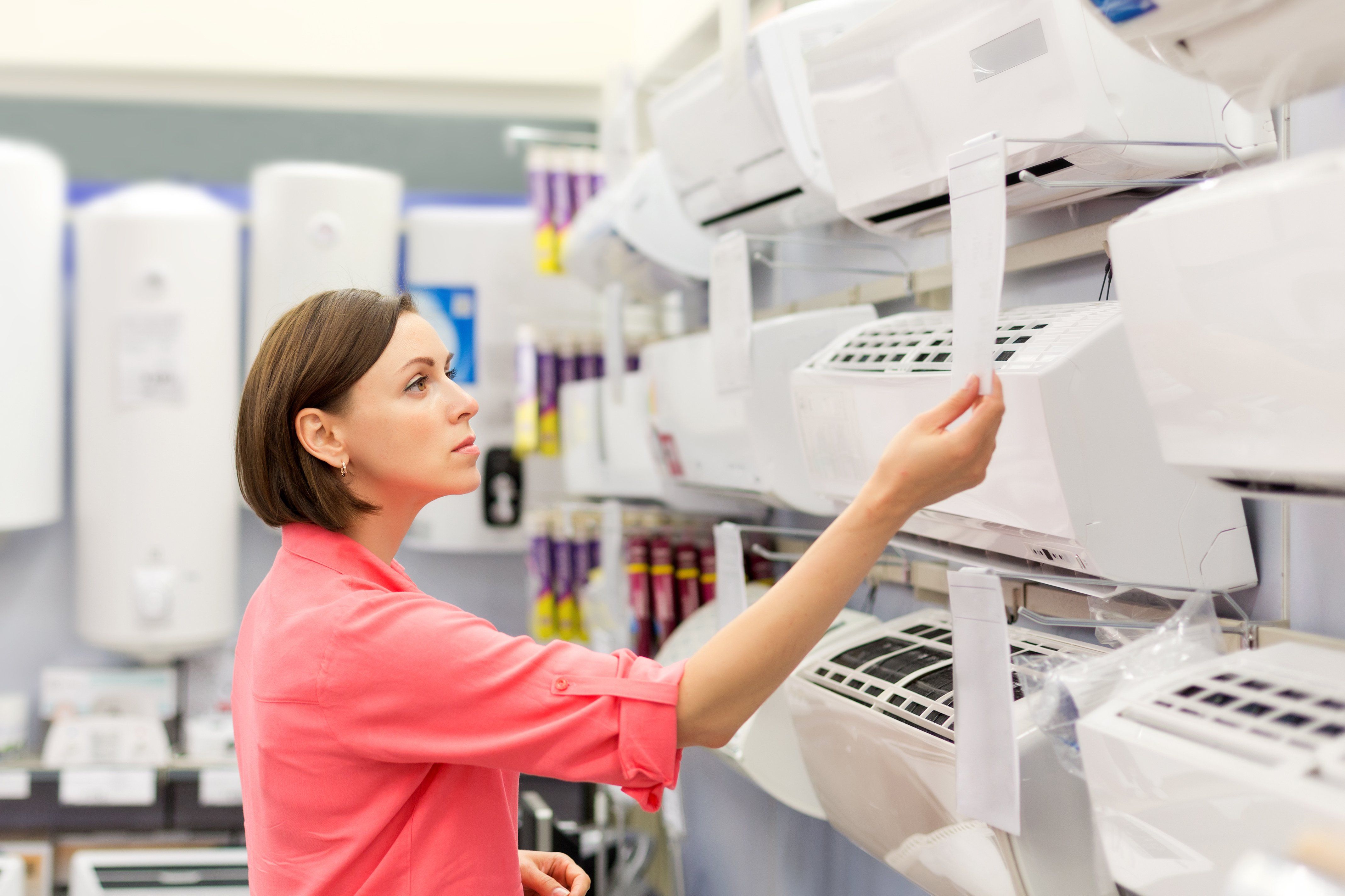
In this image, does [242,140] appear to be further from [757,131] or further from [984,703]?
[984,703]

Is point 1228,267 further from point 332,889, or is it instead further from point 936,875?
point 332,889

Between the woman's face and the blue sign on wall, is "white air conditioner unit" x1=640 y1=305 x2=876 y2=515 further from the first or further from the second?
the blue sign on wall

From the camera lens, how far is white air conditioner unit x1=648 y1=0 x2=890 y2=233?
1.28 m

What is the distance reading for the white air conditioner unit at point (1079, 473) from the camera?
0.83 metres

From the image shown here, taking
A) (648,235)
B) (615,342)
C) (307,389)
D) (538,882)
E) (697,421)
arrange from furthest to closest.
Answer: (615,342), (648,235), (697,421), (538,882), (307,389)

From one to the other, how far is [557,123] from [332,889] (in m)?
2.44

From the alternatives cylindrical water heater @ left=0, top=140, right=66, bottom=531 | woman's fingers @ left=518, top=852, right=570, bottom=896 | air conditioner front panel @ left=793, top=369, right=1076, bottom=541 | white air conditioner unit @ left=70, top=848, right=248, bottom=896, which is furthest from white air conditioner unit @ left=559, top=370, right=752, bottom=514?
cylindrical water heater @ left=0, top=140, right=66, bottom=531

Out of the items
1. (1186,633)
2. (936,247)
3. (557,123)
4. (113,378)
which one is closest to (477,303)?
(557,123)

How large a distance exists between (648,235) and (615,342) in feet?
0.73

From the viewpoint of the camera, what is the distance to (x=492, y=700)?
835 mm

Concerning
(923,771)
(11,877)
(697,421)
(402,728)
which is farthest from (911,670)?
(11,877)

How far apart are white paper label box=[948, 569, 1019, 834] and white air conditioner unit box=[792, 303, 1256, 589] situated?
81mm

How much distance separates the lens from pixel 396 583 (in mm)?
1024

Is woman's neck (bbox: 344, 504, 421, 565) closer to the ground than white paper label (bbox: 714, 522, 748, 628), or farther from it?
farther from it
